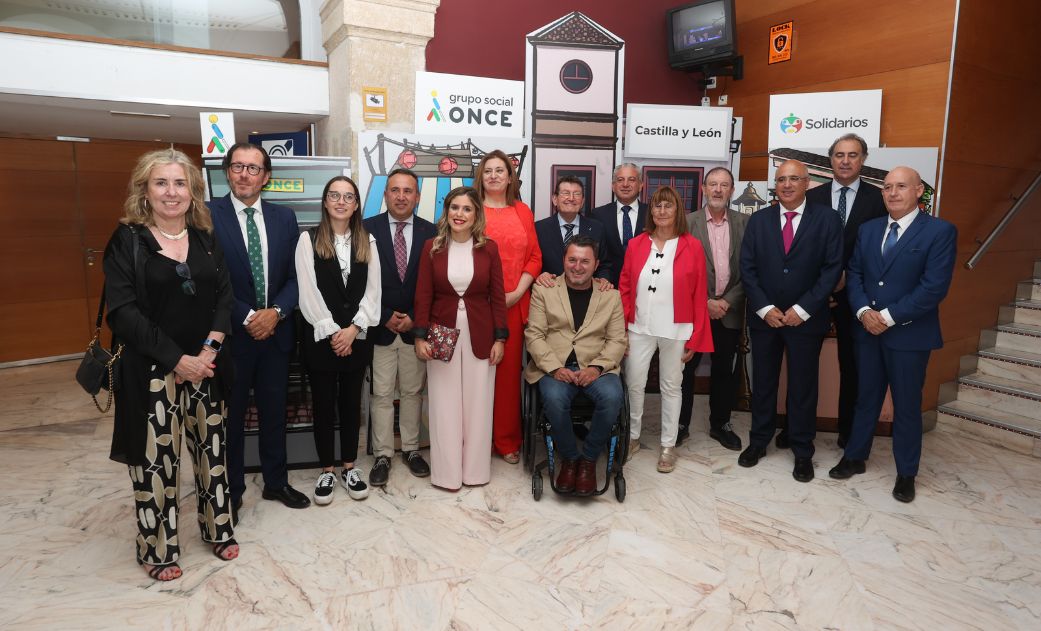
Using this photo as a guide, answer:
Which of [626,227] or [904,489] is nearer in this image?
[904,489]

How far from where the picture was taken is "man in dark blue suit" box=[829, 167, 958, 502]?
126 inches

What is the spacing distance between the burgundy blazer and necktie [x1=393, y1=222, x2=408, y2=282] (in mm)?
184

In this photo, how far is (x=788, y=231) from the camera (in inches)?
140

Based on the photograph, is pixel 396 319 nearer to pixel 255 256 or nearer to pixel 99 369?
pixel 255 256

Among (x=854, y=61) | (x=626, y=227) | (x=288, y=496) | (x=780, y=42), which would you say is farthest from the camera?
(x=780, y=42)

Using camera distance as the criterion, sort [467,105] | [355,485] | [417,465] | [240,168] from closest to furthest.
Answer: [240,168] < [355,485] < [417,465] < [467,105]

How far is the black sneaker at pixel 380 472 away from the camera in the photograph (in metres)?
3.45

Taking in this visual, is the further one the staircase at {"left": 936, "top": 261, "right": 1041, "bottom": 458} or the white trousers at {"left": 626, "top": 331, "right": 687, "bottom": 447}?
the staircase at {"left": 936, "top": 261, "right": 1041, "bottom": 458}

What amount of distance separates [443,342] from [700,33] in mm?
3788

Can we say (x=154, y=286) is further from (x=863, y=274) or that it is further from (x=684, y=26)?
(x=684, y=26)

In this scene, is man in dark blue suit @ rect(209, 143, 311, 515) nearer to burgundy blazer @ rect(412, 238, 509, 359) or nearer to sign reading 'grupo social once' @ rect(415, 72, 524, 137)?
burgundy blazer @ rect(412, 238, 509, 359)

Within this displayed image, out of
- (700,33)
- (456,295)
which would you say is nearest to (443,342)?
(456,295)

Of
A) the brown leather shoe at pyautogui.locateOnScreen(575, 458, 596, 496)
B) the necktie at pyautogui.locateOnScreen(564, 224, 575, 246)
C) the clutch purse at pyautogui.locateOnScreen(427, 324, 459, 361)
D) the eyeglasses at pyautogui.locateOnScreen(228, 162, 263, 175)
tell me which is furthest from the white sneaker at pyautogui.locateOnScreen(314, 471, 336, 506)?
the necktie at pyautogui.locateOnScreen(564, 224, 575, 246)

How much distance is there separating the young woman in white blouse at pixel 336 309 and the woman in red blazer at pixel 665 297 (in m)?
1.43
